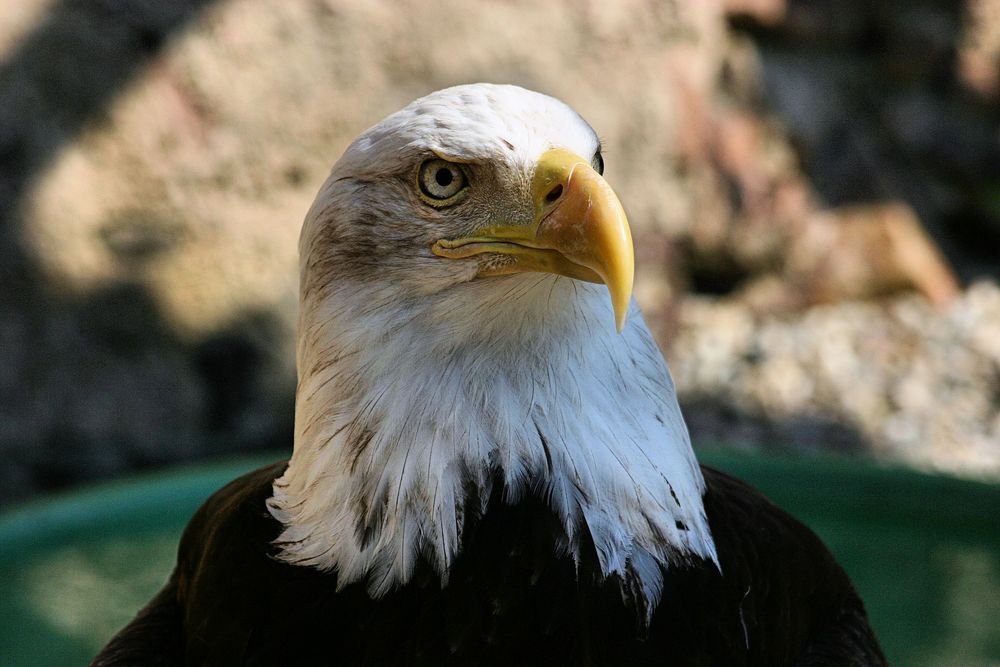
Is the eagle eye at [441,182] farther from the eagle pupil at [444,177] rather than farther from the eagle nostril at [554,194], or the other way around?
the eagle nostril at [554,194]

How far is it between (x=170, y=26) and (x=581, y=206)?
9.48ft

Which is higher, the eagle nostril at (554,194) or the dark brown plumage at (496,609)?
the eagle nostril at (554,194)

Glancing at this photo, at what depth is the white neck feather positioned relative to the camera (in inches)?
57.9

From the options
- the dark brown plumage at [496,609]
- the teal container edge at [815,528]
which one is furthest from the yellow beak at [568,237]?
the teal container edge at [815,528]

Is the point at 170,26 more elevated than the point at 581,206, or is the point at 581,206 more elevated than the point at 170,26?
the point at 170,26

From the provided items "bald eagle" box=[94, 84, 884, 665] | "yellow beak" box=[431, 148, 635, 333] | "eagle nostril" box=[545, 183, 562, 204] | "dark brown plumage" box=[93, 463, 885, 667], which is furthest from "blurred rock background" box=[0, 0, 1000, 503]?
"eagle nostril" box=[545, 183, 562, 204]

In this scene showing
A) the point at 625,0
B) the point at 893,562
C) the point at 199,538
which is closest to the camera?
the point at 199,538

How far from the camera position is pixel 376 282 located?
151cm

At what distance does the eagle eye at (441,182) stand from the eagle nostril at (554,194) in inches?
5.0

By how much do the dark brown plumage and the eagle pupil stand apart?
16.4 inches

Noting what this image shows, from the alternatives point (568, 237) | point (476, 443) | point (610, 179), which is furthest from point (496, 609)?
point (610, 179)

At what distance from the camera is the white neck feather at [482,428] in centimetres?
147

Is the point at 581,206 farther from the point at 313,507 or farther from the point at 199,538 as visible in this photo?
the point at 199,538

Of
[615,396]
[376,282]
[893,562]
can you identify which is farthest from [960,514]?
[376,282]
